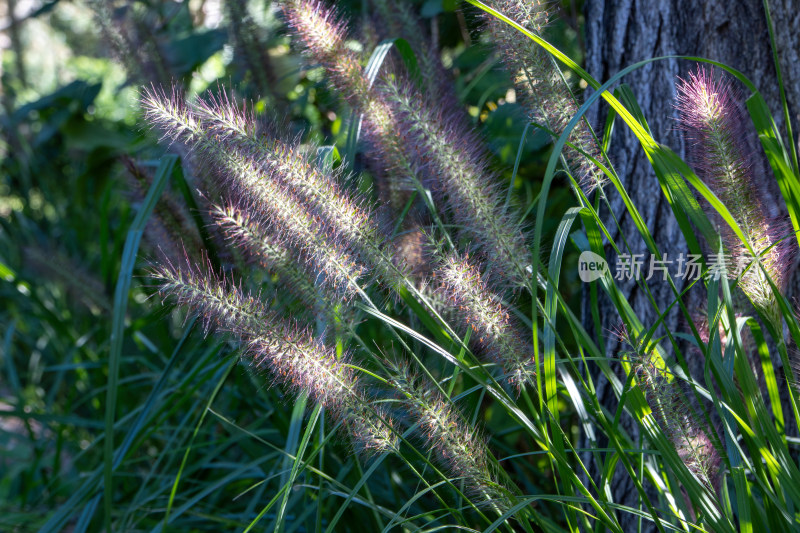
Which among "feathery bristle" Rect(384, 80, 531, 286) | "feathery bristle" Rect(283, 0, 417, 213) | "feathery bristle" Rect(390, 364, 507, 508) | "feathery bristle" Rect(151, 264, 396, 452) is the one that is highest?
"feathery bristle" Rect(283, 0, 417, 213)

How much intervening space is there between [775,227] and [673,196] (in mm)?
283

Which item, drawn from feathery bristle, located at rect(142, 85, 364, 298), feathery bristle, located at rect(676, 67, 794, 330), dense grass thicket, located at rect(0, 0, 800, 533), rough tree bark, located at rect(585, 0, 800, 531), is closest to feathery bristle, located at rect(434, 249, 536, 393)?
dense grass thicket, located at rect(0, 0, 800, 533)

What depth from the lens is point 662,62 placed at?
126cm

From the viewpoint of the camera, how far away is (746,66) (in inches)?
48.4

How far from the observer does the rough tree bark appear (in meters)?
1.21

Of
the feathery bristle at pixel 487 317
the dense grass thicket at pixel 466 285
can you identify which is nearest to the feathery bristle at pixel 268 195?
the dense grass thicket at pixel 466 285

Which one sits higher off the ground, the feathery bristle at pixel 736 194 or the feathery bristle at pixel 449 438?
the feathery bristle at pixel 736 194

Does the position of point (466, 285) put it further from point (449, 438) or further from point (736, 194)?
point (736, 194)

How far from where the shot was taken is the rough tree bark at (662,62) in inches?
47.6

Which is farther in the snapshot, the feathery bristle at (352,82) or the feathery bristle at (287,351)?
the feathery bristle at (352,82)

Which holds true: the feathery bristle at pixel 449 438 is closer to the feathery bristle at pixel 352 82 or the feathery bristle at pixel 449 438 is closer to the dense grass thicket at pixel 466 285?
the dense grass thicket at pixel 466 285

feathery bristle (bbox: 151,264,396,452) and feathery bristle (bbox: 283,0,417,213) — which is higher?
feathery bristle (bbox: 283,0,417,213)

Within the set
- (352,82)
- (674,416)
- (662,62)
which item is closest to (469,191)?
(352,82)

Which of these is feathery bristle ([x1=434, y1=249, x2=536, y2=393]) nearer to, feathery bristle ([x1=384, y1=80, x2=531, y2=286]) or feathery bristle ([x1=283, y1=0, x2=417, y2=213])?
feathery bristle ([x1=384, y1=80, x2=531, y2=286])
